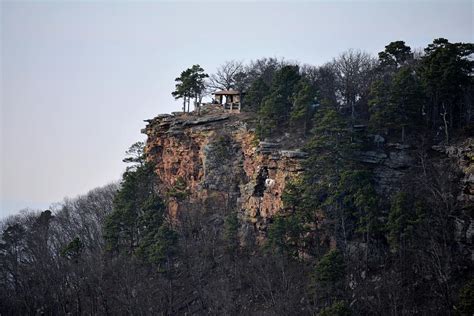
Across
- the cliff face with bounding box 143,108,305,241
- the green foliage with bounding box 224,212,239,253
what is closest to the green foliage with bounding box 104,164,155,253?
the cliff face with bounding box 143,108,305,241

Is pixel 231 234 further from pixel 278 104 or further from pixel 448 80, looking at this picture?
pixel 448 80

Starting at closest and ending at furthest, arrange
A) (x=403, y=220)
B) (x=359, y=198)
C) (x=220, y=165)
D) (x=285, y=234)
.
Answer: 1. (x=403, y=220)
2. (x=359, y=198)
3. (x=285, y=234)
4. (x=220, y=165)

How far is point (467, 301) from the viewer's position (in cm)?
2111

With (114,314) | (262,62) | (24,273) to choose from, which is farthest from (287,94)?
(24,273)

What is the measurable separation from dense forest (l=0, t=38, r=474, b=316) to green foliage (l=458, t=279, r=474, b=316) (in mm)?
68

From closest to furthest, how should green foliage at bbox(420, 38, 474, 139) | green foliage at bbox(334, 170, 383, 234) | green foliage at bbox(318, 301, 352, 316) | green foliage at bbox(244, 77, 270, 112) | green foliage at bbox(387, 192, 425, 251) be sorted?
green foliage at bbox(318, 301, 352, 316), green foliage at bbox(387, 192, 425, 251), green foliage at bbox(334, 170, 383, 234), green foliage at bbox(420, 38, 474, 139), green foliage at bbox(244, 77, 270, 112)

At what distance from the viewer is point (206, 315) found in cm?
3148

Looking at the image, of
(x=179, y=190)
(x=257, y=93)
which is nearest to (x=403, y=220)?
(x=257, y=93)

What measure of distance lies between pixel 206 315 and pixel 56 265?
15062 mm

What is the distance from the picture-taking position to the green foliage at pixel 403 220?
26.8 meters

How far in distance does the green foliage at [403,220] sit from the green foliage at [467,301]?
5.41 m

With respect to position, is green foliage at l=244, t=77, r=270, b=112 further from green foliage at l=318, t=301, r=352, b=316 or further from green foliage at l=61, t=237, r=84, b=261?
green foliage at l=318, t=301, r=352, b=316

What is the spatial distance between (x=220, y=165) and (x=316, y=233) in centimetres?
1036

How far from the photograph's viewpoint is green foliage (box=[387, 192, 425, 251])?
26812 mm
